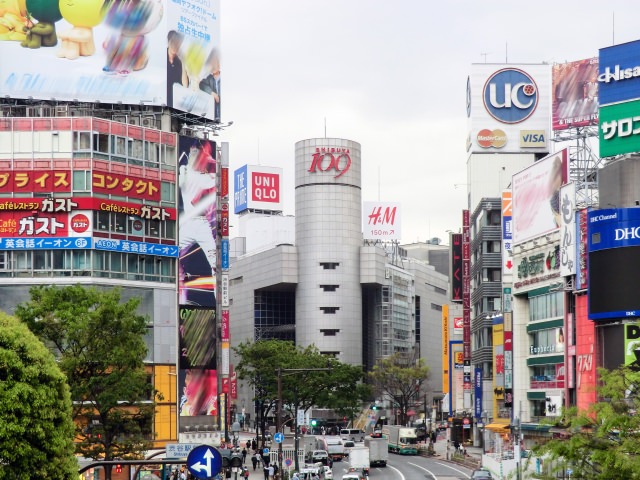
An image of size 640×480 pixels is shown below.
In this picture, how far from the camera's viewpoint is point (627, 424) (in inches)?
1634

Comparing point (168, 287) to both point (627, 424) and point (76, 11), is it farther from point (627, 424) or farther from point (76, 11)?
point (627, 424)

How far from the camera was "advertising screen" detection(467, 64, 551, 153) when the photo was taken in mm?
142375

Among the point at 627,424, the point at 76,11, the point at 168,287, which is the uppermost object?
the point at 76,11

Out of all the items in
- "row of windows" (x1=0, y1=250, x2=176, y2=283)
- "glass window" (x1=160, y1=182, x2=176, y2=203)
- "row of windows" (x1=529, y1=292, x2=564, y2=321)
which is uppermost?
"glass window" (x1=160, y1=182, x2=176, y2=203)

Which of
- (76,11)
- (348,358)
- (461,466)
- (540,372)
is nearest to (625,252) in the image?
(540,372)

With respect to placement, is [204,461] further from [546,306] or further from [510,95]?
[510,95]

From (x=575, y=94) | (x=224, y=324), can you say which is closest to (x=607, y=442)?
(x=224, y=324)

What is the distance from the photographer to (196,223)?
4080 inches

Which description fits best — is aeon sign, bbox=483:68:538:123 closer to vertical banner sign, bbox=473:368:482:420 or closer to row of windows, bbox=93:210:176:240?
vertical banner sign, bbox=473:368:482:420

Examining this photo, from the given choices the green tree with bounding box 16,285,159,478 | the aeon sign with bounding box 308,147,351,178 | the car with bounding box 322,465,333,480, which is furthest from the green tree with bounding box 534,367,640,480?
the aeon sign with bounding box 308,147,351,178

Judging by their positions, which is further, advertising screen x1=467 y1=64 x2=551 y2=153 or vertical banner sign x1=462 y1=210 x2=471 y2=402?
advertising screen x1=467 y1=64 x2=551 y2=153

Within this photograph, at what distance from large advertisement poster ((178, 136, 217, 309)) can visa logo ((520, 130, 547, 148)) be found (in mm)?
50116

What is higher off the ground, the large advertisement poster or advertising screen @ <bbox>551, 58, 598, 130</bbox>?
advertising screen @ <bbox>551, 58, 598, 130</bbox>

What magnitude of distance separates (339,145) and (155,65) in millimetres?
94265
